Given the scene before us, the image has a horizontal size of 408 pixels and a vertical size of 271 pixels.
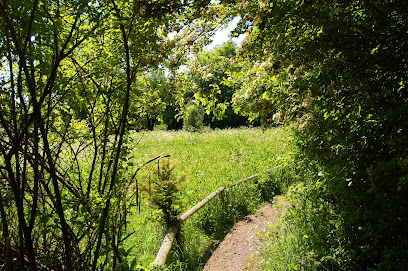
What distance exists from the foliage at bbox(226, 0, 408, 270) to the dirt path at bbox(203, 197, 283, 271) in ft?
4.39

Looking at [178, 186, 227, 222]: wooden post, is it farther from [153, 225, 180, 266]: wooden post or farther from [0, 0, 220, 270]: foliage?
[0, 0, 220, 270]: foliage

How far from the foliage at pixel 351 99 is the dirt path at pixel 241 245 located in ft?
4.39

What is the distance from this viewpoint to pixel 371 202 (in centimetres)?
330

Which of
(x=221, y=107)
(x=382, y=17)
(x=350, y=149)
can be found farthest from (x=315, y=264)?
(x=382, y=17)

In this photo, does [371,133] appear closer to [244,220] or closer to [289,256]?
[289,256]

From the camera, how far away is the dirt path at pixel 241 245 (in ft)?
16.4

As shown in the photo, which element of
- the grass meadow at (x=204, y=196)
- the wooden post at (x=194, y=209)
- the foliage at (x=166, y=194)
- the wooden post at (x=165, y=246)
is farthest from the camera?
the wooden post at (x=194, y=209)

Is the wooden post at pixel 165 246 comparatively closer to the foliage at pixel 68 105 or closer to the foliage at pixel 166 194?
the foliage at pixel 166 194

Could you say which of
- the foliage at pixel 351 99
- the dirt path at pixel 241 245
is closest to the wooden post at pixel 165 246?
the dirt path at pixel 241 245

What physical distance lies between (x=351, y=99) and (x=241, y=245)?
12.4 feet

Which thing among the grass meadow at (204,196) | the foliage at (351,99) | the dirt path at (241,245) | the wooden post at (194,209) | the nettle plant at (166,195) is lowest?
the dirt path at (241,245)

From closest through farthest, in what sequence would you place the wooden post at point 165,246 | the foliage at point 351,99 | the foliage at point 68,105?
the foliage at point 68,105
the foliage at point 351,99
the wooden post at point 165,246

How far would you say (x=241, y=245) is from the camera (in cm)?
567

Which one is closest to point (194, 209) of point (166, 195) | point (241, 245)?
point (166, 195)
